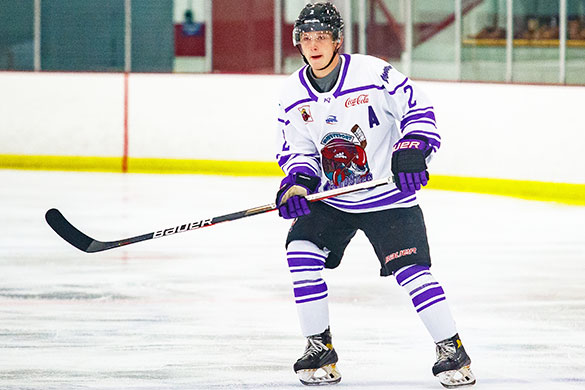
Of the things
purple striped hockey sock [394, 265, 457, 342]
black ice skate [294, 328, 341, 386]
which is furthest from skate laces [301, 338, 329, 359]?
purple striped hockey sock [394, 265, 457, 342]

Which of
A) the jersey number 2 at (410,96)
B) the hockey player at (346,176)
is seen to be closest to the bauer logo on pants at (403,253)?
the hockey player at (346,176)

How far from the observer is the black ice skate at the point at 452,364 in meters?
3.38

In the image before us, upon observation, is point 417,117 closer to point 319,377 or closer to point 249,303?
point 319,377

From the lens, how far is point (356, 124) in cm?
345

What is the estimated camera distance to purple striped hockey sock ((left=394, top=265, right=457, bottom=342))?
3373mm

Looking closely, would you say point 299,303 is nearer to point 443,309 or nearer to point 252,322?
point 443,309

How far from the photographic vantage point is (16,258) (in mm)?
5844

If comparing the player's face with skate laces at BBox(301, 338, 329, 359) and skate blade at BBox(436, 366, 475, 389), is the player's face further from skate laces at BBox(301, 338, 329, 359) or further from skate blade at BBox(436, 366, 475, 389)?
skate blade at BBox(436, 366, 475, 389)

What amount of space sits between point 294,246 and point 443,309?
0.42 meters

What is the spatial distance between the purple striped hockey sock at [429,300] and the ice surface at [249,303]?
17cm

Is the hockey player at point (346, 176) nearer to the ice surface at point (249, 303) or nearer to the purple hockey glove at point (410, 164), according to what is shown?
the purple hockey glove at point (410, 164)

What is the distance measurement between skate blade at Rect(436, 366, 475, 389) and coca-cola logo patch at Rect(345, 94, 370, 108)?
0.71 metres

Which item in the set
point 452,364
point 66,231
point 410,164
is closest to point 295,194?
point 410,164

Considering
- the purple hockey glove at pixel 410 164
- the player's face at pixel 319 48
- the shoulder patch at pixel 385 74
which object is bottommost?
the purple hockey glove at pixel 410 164
